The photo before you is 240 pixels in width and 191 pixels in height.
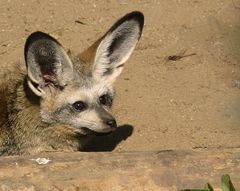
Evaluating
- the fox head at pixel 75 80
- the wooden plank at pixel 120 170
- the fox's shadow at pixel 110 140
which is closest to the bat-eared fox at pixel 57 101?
the fox head at pixel 75 80

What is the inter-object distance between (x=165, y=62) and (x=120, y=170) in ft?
8.70

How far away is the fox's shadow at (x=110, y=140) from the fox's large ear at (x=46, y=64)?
3.29ft

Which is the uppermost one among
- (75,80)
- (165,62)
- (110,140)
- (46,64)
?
(46,64)

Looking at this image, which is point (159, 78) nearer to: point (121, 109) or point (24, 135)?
point (121, 109)

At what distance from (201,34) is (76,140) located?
245 centimetres

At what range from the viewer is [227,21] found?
776cm

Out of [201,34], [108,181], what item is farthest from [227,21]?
[108,181]

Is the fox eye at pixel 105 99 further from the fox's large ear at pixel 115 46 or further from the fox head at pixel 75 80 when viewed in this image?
the fox's large ear at pixel 115 46

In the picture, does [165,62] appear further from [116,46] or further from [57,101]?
[57,101]

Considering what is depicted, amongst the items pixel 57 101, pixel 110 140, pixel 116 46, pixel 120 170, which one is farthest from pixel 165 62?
pixel 120 170

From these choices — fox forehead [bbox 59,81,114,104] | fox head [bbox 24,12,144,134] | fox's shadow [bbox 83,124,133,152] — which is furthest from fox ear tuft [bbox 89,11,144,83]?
fox's shadow [bbox 83,124,133,152]

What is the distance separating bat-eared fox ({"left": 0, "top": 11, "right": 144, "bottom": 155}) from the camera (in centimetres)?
561

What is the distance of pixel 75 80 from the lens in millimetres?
5734

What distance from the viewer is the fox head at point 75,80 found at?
5547mm
